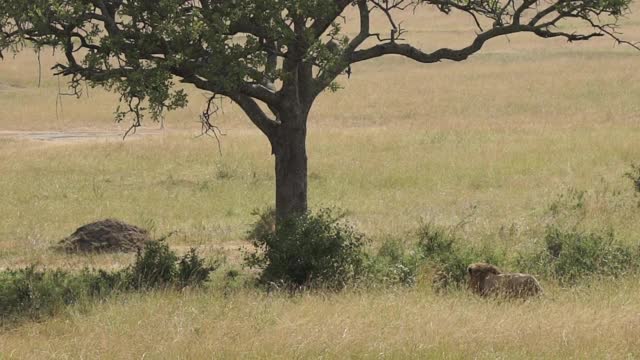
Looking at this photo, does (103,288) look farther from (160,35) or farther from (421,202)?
(421,202)

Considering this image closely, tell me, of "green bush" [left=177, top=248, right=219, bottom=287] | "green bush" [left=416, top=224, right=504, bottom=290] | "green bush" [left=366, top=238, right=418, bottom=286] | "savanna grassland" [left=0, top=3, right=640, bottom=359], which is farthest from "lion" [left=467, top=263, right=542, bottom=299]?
"green bush" [left=177, top=248, right=219, bottom=287]

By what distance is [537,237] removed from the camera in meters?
18.3

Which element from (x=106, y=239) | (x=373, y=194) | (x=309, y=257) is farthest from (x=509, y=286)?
(x=373, y=194)

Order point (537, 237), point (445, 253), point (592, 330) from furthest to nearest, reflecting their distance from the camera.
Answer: point (537, 237)
point (445, 253)
point (592, 330)

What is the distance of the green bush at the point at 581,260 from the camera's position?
46.3ft

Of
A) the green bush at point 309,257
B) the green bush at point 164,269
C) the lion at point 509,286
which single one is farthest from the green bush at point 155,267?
the lion at point 509,286

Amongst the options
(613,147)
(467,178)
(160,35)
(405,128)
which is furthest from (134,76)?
(405,128)

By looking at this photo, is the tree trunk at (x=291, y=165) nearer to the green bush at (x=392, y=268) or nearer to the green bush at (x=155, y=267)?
the green bush at (x=392, y=268)

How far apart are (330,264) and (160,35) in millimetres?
3465

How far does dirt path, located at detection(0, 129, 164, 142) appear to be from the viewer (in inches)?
1588

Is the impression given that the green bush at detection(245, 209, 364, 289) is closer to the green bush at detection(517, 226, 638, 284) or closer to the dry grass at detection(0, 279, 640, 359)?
the dry grass at detection(0, 279, 640, 359)

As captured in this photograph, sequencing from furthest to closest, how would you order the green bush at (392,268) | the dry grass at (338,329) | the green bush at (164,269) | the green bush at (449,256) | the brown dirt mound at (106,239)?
the brown dirt mound at (106,239) → the green bush at (449,256) → the green bush at (164,269) → the green bush at (392,268) → the dry grass at (338,329)

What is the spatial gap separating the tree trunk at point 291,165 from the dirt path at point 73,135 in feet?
74.9

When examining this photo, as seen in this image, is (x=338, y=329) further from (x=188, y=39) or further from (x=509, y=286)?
(x=188, y=39)
